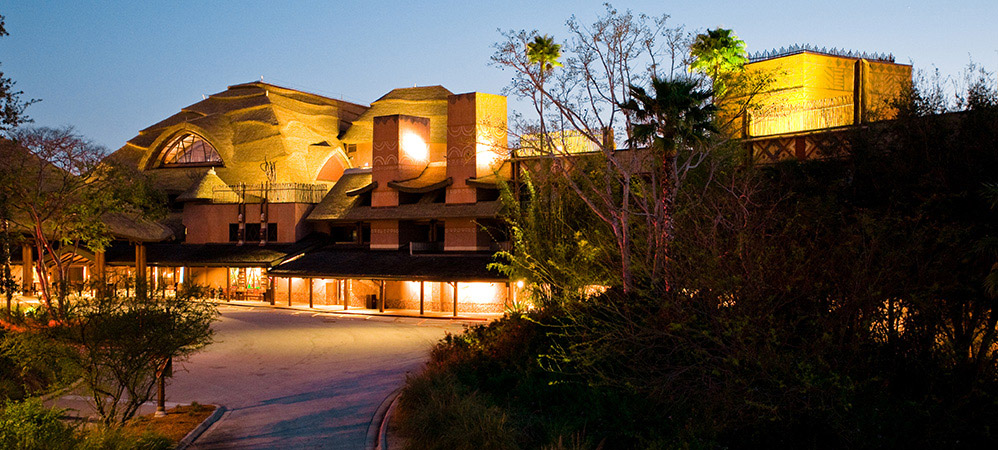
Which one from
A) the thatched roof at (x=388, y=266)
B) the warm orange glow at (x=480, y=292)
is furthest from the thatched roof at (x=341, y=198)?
the warm orange glow at (x=480, y=292)

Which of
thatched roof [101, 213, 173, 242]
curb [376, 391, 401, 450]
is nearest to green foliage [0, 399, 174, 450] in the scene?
curb [376, 391, 401, 450]

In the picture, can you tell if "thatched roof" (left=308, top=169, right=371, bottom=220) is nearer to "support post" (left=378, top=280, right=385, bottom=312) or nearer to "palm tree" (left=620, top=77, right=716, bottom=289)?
"support post" (left=378, top=280, right=385, bottom=312)

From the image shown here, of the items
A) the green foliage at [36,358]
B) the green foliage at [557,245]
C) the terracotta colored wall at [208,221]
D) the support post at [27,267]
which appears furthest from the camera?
the terracotta colored wall at [208,221]

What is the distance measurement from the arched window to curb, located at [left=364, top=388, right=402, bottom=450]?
5003 cm

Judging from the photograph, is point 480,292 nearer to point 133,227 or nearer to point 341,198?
point 341,198

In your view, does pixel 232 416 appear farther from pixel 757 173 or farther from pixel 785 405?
pixel 757 173

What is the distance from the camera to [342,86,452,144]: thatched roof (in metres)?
62.9

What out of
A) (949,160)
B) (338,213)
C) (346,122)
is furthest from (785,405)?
(346,122)

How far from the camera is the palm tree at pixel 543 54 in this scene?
25.1 metres

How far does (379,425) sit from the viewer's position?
16078mm

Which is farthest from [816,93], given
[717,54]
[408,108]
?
[408,108]

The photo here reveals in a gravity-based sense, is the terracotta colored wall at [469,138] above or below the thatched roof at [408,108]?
below

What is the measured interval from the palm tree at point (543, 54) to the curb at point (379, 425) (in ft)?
33.8

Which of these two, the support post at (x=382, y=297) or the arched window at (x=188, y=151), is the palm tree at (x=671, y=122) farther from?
the arched window at (x=188, y=151)
